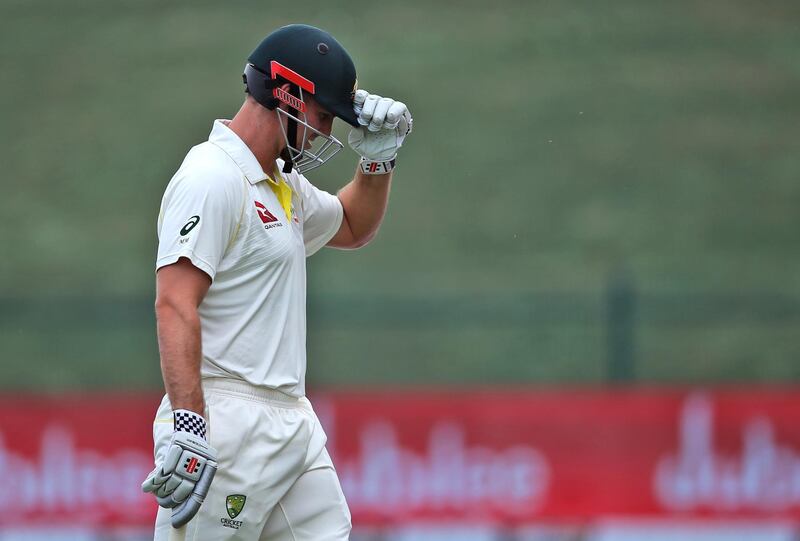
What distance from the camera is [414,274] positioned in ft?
50.3

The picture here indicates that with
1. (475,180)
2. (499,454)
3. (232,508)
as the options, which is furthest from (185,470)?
(475,180)

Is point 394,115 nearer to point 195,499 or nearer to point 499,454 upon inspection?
point 195,499

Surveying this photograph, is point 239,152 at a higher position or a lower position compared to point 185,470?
higher

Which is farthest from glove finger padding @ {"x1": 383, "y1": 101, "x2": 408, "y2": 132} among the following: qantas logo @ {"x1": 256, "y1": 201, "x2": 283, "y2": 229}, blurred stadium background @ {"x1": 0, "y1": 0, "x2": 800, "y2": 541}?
blurred stadium background @ {"x1": 0, "y1": 0, "x2": 800, "y2": 541}

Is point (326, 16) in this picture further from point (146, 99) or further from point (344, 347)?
point (344, 347)

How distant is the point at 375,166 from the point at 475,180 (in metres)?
12.7

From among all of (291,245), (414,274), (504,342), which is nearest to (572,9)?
(414,274)

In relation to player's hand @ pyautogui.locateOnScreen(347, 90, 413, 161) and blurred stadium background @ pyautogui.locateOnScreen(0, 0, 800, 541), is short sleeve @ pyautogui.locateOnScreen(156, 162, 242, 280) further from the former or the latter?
blurred stadium background @ pyautogui.locateOnScreen(0, 0, 800, 541)

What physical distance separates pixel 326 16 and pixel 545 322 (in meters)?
10.4

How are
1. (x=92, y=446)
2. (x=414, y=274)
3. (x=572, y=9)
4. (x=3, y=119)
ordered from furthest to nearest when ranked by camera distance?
(x=572, y=9), (x=3, y=119), (x=414, y=274), (x=92, y=446)

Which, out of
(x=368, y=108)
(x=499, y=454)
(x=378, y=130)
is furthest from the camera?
(x=499, y=454)

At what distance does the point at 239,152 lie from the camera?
425 centimetres

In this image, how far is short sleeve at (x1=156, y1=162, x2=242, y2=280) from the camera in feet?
13.1

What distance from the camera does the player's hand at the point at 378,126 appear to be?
14.8 ft
